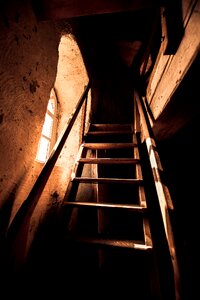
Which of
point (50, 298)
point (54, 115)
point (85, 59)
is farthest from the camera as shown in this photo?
point (85, 59)

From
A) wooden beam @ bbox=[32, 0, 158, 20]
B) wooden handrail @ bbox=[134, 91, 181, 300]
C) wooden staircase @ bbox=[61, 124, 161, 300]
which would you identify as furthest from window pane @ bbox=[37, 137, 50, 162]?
wooden beam @ bbox=[32, 0, 158, 20]

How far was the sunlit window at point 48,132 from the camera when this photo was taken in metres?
3.08

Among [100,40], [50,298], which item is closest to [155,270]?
[50,298]

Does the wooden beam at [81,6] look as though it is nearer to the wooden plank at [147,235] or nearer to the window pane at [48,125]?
the window pane at [48,125]

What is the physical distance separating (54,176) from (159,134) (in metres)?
1.86

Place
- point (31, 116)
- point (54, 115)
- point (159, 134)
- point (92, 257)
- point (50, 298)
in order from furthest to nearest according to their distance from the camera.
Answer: point (54, 115)
point (159, 134)
point (92, 257)
point (50, 298)
point (31, 116)

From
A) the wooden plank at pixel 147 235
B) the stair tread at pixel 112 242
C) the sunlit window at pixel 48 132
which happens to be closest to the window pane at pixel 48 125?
the sunlit window at pixel 48 132

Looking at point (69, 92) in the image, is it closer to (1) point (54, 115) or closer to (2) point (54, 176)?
(1) point (54, 115)

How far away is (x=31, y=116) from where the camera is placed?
1.82 meters

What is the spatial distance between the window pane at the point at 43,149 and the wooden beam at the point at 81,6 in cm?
186

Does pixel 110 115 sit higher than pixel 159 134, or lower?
higher

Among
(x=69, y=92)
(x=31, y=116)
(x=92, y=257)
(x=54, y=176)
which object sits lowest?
(x=92, y=257)

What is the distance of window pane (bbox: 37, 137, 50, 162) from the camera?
118 inches

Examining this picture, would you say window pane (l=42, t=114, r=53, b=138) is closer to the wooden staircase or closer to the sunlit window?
the sunlit window
